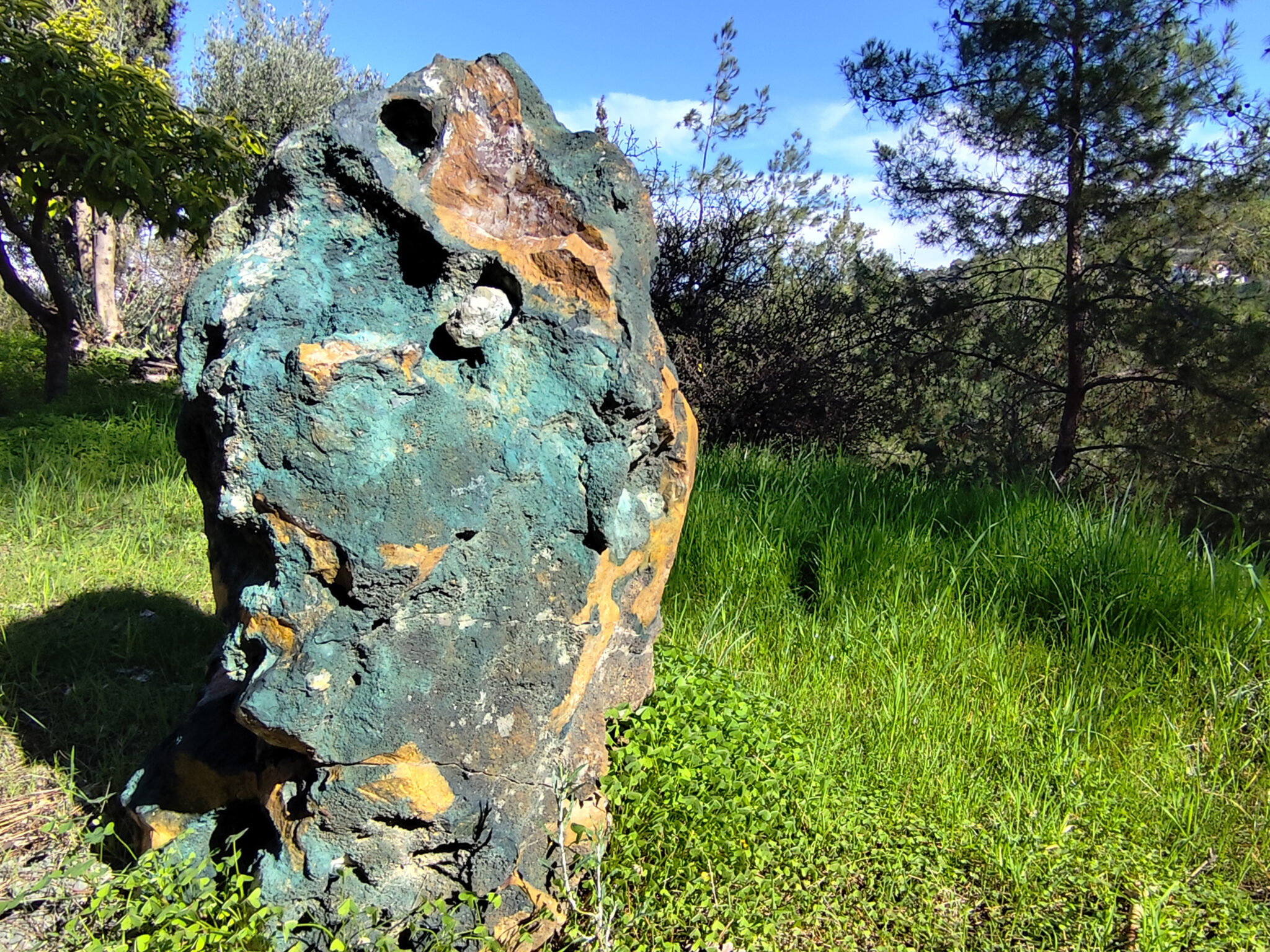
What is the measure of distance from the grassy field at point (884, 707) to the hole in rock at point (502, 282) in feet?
4.00

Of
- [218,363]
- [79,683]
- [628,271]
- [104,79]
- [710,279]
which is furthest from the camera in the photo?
[710,279]

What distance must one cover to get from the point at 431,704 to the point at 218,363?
889mm

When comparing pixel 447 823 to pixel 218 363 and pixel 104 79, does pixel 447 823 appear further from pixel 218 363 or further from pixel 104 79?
pixel 104 79

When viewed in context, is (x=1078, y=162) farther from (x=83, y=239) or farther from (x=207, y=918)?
(x=83, y=239)

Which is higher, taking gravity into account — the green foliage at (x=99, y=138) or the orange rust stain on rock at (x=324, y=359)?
the green foliage at (x=99, y=138)

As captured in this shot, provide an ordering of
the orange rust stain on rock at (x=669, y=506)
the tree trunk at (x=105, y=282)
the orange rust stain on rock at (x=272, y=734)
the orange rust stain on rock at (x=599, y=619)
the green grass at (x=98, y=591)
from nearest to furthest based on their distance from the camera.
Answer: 1. the orange rust stain on rock at (x=272, y=734)
2. the orange rust stain on rock at (x=599, y=619)
3. the orange rust stain on rock at (x=669, y=506)
4. the green grass at (x=98, y=591)
5. the tree trunk at (x=105, y=282)

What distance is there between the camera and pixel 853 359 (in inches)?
Result: 291

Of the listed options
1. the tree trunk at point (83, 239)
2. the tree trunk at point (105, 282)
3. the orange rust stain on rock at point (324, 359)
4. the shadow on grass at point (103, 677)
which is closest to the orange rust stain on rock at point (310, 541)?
the orange rust stain on rock at point (324, 359)

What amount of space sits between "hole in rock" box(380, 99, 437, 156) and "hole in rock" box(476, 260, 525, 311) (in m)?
0.34

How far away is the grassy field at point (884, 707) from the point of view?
7.25 ft

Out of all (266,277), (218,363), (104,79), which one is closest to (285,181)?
(266,277)

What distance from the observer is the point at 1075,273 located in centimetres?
608

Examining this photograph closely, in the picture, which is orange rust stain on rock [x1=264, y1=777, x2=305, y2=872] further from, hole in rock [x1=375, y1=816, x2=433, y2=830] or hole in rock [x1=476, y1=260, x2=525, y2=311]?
hole in rock [x1=476, y1=260, x2=525, y2=311]

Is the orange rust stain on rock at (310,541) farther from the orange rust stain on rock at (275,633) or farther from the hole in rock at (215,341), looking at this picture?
the hole in rock at (215,341)
